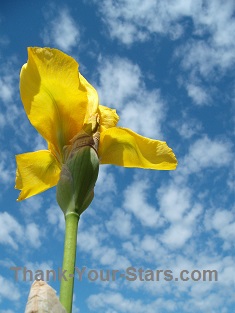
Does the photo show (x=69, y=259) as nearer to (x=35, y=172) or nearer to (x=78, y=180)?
(x=78, y=180)

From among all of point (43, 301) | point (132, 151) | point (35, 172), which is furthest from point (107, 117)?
point (43, 301)

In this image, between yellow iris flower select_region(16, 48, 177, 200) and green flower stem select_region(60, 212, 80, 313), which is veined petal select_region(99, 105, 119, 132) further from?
green flower stem select_region(60, 212, 80, 313)

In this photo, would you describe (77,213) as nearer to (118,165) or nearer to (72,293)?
(72,293)

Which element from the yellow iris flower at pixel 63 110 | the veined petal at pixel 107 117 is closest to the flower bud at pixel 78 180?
the yellow iris flower at pixel 63 110

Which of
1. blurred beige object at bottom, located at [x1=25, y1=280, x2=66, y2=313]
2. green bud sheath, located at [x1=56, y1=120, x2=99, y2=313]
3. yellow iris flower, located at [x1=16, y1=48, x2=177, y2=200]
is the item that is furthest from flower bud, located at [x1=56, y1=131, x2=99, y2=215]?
blurred beige object at bottom, located at [x1=25, y1=280, x2=66, y2=313]

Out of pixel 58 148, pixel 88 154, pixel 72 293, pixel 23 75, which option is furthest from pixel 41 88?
pixel 72 293

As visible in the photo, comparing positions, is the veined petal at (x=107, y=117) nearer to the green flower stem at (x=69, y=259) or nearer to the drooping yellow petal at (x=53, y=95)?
the drooping yellow petal at (x=53, y=95)
